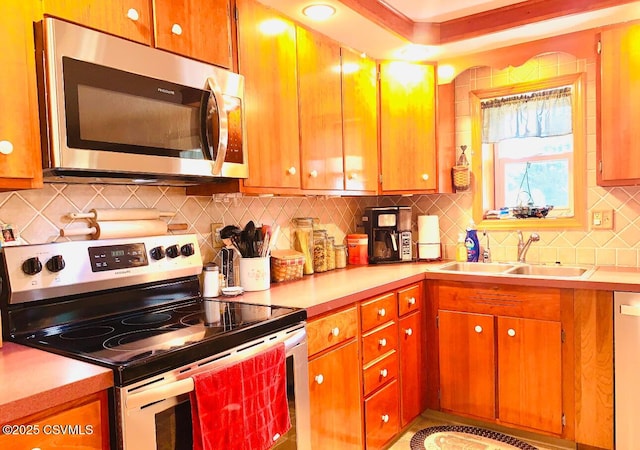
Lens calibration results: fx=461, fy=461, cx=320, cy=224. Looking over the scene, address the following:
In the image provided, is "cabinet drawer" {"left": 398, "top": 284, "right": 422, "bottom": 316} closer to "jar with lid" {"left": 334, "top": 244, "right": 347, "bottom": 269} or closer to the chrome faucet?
"jar with lid" {"left": 334, "top": 244, "right": 347, "bottom": 269}

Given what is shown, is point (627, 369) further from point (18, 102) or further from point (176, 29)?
point (18, 102)

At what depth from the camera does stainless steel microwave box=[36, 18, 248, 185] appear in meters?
1.33

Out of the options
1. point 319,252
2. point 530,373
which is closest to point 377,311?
point 319,252

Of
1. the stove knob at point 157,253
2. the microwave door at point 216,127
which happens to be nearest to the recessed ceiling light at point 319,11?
the microwave door at point 216,127

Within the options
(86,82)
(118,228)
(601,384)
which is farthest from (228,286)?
(601,384)

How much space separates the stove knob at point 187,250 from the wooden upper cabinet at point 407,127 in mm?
1395

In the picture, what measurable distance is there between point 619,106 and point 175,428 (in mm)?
2527

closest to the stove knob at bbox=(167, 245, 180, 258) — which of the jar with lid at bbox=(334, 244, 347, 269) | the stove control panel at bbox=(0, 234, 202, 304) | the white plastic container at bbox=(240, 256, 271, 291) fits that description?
the stove control panel at bbox=(0, 234, 202, 304)

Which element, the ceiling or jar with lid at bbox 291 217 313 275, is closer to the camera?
the ceiling

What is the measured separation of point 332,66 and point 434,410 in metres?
2.05

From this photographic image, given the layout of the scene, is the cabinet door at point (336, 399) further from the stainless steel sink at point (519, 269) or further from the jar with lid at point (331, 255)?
the stainless steel sink at point (519, 269)

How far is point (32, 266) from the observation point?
1.44 meters

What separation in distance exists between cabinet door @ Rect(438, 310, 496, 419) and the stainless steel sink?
29 cm

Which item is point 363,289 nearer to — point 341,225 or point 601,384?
point 341,225
